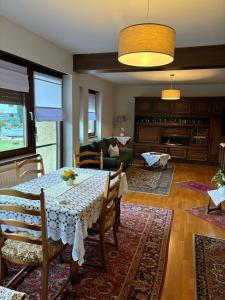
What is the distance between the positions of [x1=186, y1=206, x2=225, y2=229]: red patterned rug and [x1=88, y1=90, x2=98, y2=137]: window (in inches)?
153

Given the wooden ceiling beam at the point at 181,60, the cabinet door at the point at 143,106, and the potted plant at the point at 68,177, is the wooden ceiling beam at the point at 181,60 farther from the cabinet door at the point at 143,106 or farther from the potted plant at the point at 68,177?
the cabinet door at the point at 143,106

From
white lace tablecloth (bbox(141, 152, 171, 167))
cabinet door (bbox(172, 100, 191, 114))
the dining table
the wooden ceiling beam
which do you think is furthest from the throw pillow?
the dining table

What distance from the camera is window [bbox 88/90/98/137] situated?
664cm

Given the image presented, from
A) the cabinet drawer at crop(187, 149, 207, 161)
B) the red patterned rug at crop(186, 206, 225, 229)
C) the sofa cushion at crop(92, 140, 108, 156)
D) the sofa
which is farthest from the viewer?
the cabinet drawer at crop(187, 149, 207, 161)

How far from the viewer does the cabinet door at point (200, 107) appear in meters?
7.25

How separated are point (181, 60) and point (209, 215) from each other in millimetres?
2566

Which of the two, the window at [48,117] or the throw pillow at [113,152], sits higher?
the window at [48,117]

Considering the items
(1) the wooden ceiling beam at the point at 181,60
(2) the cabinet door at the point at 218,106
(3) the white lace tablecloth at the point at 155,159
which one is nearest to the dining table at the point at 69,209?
(1) the wooden ceiling beam at the point at 181,60

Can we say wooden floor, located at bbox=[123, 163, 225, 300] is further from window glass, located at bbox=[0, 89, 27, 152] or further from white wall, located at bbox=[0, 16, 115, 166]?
window glass, located at bbox=[0, 89, 27, 152]

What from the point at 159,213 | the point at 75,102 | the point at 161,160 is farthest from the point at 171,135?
the point at 159,213

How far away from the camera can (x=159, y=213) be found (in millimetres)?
3504

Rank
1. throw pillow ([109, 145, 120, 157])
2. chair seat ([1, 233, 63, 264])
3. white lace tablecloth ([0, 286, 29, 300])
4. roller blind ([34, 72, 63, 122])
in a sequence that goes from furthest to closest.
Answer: throw pillow ([109, 145, 120, 157]) → roller blind ([34, 72, 63, 122]) → chair seat ([1, 233, 63, 264]) → white lace tablecloth ([0, 286, 29, 300])

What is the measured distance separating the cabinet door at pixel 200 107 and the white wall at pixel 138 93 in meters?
0.47

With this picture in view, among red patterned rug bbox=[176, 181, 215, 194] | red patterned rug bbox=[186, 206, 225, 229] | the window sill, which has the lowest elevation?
red patterned rug bbox=[186, 206, 225, 229]
